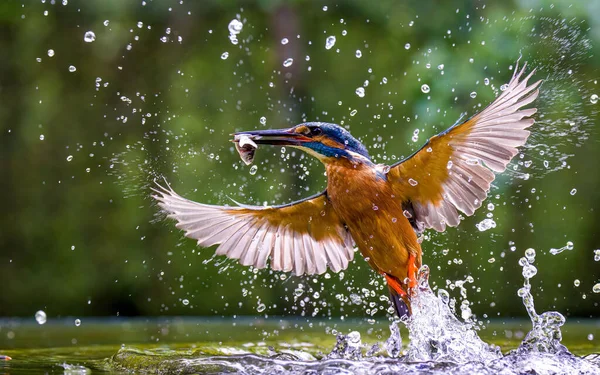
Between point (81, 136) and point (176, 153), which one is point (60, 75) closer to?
point (81, 136)

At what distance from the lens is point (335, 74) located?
10.4 metres

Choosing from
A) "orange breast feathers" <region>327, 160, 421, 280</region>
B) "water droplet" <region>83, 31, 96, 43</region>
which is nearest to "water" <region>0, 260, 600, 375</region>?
"orange breast feathers" <region>327, 160, 421, 280</region>

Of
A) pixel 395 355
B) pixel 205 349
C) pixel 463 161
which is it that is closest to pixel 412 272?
pixel 395 355

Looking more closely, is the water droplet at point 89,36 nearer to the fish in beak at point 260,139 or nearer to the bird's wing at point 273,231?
the bird's wing at point 273,231

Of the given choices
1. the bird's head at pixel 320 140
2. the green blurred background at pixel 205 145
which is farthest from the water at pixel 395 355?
the green blurred background at pixel 205 145

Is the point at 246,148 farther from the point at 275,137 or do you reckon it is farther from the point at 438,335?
the point at 438,335

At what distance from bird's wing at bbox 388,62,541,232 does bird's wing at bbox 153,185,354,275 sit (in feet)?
1.37

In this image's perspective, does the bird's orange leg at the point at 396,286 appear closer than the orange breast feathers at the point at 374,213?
No

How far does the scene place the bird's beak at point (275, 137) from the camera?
151 inches

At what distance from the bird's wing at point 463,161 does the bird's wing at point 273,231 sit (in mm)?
418

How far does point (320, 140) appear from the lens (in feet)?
12.9

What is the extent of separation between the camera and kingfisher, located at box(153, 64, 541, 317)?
3674 mm

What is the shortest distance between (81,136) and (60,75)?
83 cm

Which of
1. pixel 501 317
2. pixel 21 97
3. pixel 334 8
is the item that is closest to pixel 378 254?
pixel 501 317
